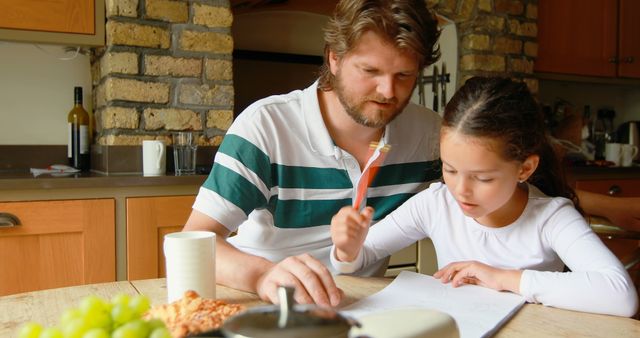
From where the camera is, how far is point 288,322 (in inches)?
14.9

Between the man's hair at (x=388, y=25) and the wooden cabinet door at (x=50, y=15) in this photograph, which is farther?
the wooden cabinet door at (x=50, y=15)

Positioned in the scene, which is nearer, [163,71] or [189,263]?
[189,263]

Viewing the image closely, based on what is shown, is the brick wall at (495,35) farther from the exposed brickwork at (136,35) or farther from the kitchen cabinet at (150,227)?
the kitchen cabinet at (150,227)

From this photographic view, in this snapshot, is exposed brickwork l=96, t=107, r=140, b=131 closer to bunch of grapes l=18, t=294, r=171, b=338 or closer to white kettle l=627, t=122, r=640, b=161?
bunch of grapes l=18, t=294, r=171, b=338

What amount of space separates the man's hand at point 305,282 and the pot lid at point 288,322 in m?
0.43

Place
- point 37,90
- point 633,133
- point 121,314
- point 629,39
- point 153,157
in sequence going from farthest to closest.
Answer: point 633,133 → point 629,39 → point 37,90 → point 153,157 → point 121,314

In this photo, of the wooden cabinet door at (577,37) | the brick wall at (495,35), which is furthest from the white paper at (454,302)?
the wooden cabinet door at (577,37)

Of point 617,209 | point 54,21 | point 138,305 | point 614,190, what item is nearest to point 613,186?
point 614,190

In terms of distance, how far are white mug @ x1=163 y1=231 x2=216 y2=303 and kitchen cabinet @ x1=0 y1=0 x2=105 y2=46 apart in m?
1.58

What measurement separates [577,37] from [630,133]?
2.71ft

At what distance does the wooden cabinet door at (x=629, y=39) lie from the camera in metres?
3.42

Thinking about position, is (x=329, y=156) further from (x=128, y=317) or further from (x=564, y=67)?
(x=564, y=67)

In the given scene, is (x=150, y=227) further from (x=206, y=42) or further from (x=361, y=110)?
(x=361, y=110)

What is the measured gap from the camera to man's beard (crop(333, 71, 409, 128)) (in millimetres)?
1269
